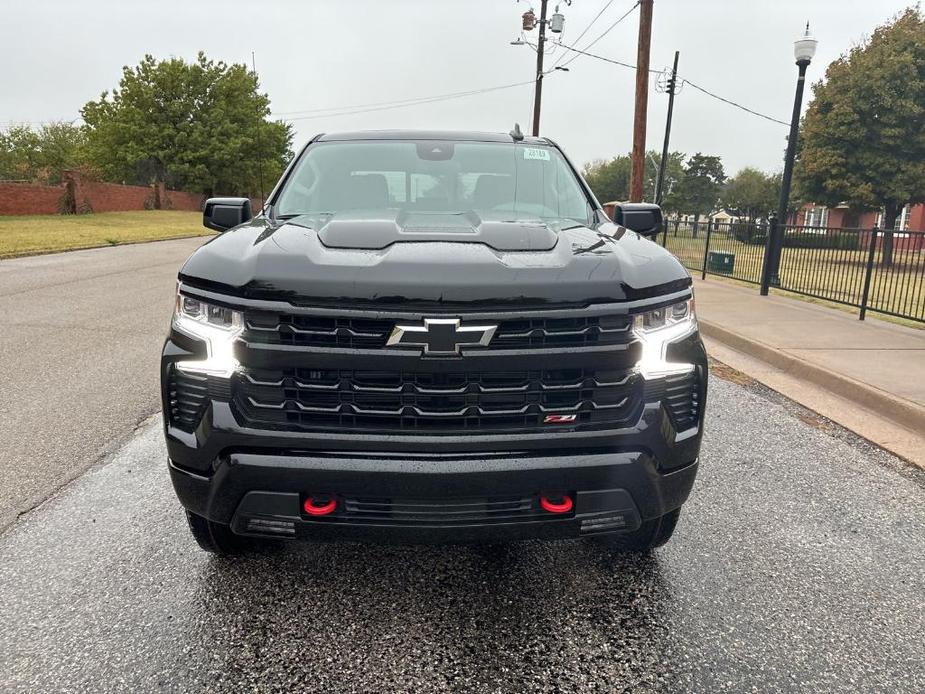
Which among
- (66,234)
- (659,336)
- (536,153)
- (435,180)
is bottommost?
(66,234)

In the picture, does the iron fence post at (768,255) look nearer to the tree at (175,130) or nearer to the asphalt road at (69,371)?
the asphalt road at (69,371)

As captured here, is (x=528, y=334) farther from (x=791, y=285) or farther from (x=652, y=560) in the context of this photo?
(x=791, y=285)

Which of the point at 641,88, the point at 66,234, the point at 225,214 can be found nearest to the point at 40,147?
the point at 66,234

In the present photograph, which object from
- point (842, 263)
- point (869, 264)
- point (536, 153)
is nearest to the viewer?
point (536, 153)

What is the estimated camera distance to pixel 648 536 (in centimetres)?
290

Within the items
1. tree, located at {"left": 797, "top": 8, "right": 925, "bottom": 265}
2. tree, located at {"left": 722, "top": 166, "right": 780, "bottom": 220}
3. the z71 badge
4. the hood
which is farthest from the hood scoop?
tree, located at {"left": 722, "top": 166, "right": 780, "bottom": 220}

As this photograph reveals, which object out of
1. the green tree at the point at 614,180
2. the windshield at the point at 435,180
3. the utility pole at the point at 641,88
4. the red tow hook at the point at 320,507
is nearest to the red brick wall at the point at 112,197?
the utility pole at the point at 641,88

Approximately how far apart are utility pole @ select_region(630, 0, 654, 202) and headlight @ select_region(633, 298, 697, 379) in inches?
615

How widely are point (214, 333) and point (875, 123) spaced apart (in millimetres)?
25393

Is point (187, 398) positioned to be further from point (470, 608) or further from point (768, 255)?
point (768, 255)

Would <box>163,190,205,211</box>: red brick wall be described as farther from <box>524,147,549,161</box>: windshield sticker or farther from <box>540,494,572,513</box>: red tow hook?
<box>540,494,572,513</box>: red tow hook

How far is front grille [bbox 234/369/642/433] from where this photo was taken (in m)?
2.23

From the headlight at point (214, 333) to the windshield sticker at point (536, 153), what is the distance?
227 cm

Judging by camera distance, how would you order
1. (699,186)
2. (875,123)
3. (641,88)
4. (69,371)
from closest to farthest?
1. (69,371)
2. (641,88)
3. (875,123)
4. (699,186)
